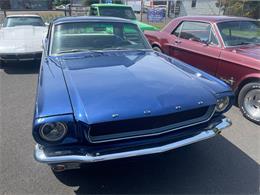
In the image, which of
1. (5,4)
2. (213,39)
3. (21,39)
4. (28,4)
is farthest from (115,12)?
(28,4)

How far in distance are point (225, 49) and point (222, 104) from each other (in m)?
2.28

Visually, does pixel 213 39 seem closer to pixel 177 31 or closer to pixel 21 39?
pixel 177 31

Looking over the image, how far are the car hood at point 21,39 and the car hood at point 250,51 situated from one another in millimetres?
4796

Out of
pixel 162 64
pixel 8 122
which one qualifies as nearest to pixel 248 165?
pixel 162 64

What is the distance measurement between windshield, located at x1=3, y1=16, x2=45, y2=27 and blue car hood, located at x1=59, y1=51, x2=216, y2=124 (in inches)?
251

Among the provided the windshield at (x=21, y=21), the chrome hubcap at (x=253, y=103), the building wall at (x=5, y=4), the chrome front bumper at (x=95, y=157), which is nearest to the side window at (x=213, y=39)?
the chrome hubcap at (x=253, y=103)

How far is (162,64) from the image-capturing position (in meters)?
3.66

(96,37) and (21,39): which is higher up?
(96,37)

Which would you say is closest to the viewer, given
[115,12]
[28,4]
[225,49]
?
[225,49]

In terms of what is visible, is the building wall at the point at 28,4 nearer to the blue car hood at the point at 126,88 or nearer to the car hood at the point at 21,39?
the car hood at the point at 21,39

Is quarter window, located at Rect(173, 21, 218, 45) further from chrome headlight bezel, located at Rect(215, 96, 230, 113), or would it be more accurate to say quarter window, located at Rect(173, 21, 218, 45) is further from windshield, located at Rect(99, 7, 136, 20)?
windshield, located at Rect(99, 7, 136, 20)

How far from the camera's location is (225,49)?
504 centimetres

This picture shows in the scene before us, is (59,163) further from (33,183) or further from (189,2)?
(189,2)

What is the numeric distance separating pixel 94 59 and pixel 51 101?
4.15 feet
